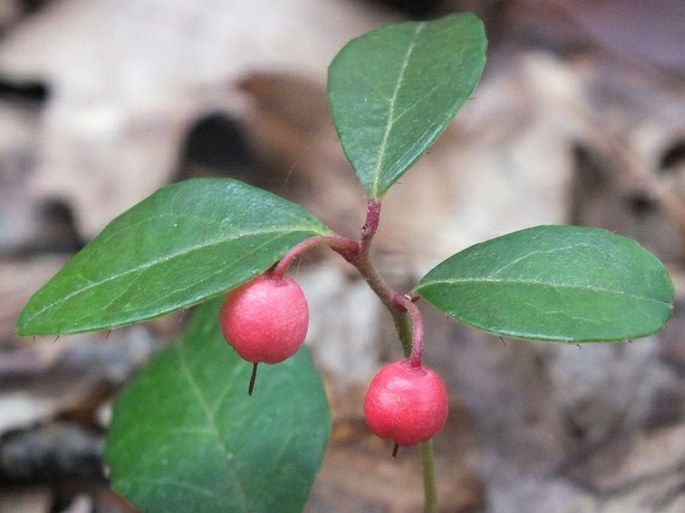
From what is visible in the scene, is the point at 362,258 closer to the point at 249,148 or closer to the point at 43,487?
the point at 43,487

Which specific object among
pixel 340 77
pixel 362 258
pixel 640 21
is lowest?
pixel 640 21

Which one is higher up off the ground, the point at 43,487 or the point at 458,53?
the point at 458,53

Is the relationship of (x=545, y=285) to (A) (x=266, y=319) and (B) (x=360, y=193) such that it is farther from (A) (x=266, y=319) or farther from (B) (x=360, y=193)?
(B) (x=360, y=193)

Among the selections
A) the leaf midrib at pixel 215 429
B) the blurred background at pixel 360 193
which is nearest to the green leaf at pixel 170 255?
the leaf midrib at pixel 215 429

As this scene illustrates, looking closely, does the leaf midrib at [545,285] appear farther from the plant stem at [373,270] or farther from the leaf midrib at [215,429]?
the leaf midrib at [215,429]

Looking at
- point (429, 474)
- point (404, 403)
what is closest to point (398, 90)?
point (404, 403)

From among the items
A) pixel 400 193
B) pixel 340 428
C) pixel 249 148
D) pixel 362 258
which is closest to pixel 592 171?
pixel 400 193
